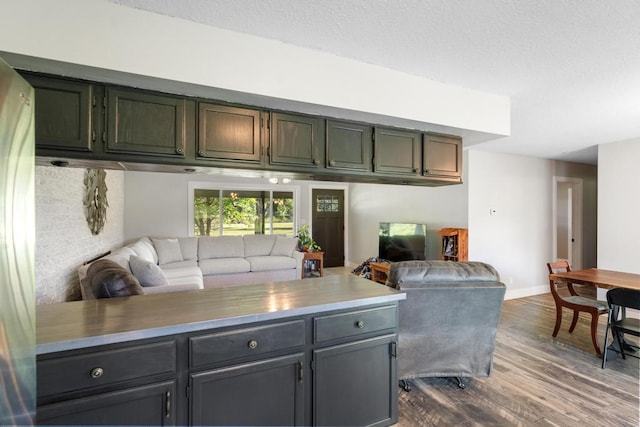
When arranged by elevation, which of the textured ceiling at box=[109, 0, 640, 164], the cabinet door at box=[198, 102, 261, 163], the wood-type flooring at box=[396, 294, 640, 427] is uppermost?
the textured ceiling at box=[109, 0, 640, 164]

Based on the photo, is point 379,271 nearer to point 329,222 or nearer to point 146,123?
point 329,222

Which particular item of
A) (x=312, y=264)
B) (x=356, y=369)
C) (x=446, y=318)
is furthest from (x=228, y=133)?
(x=312, y=264)

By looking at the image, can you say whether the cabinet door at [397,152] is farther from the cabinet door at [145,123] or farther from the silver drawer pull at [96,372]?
the silver drawer pull at [96,372]

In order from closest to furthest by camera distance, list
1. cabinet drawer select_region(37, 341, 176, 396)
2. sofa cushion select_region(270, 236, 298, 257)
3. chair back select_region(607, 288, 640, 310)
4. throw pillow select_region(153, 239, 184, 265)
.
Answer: cabinet drawer select_region(37, 341, 176, 396)
chair back select_region(607, 288, 640, 310)
throw pillow select_region(153, 239, 184, 265)
sofa cushion select_region(270, 236, 298, 257)

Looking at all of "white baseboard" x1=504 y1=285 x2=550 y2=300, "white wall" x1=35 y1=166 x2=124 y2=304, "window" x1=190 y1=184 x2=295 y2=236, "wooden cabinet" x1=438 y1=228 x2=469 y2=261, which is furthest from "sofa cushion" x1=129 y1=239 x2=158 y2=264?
"white baseboard" x1=504 y1=285 x2=550 y2=300

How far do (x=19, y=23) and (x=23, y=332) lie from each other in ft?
4.62

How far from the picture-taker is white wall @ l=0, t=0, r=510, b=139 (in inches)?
55.1

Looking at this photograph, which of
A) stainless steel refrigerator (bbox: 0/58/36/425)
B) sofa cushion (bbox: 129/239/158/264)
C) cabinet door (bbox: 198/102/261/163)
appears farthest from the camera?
sofa cushion (bbox: 129/239/158/264)

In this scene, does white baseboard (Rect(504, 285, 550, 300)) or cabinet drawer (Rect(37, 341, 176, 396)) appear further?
white baseboard (Rect(504, 285, 550, 300))

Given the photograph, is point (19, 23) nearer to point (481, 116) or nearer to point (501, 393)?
point (481, 116)

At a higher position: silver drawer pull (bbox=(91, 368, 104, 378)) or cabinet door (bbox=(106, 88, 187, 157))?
cabinet door (bbox=(106, 88, 187, 157))

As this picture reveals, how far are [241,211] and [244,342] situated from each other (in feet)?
19.0

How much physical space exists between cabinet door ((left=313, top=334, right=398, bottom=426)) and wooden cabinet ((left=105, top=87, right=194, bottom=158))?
4.89 ft

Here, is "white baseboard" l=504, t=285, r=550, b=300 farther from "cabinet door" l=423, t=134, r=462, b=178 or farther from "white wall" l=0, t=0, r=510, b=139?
"white wall" l=0, t=0, r=510, b=139
